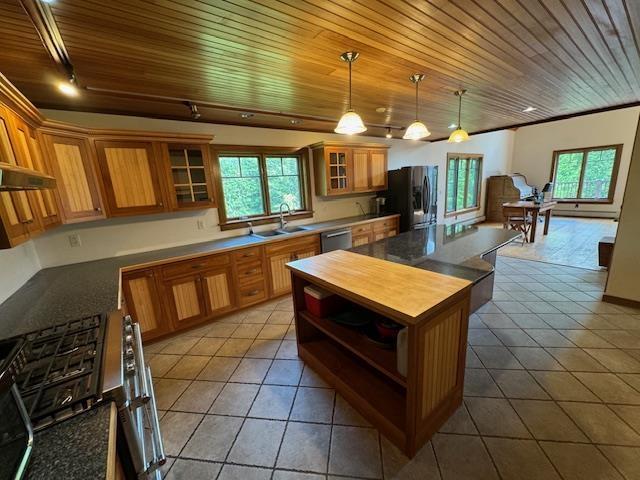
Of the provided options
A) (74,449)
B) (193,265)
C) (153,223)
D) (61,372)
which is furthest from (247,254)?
(74,449)

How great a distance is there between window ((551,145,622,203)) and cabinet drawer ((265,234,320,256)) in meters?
9.03

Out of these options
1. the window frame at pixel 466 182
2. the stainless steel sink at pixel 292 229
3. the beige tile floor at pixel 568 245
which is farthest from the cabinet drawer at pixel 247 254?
the window frame at pixel 466 182

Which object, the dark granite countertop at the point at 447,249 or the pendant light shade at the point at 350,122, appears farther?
the pendant light shade at the point at 350,122

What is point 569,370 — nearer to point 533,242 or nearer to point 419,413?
point 419,413

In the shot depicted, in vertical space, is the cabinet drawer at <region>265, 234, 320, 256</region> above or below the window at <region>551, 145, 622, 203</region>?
below

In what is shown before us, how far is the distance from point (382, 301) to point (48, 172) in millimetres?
2768

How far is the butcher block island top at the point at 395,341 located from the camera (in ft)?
4.42

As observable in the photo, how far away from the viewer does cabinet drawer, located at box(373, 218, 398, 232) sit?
4.50m

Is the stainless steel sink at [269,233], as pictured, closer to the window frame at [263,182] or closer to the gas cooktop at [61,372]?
the window frame at [263,182]

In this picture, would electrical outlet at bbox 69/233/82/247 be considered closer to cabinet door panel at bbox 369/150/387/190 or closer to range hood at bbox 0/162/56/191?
range hood at bbox 0/162/56/191

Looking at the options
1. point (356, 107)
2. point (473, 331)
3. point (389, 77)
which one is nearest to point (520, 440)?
point (473, 331)

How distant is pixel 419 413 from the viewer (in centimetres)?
143

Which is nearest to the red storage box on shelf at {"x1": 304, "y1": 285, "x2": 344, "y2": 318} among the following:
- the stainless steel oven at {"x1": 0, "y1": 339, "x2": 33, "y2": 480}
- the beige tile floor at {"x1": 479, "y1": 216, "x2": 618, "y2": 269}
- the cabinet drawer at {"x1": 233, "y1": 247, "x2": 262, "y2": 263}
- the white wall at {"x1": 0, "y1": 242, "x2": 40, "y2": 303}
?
the cabinet drawer at {"x1": 233, "y1": 247, "x2": 262, "y2": 263}

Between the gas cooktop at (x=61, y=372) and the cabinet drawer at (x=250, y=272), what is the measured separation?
67.3 inches
